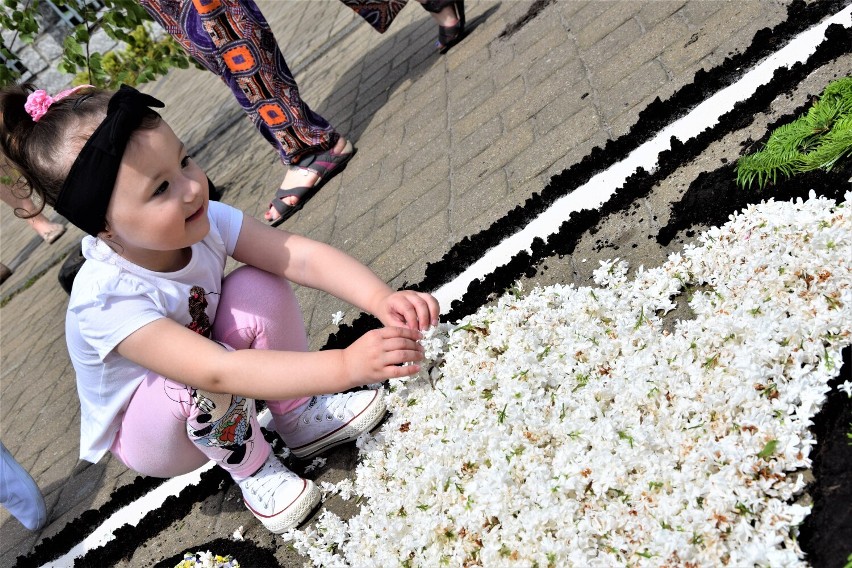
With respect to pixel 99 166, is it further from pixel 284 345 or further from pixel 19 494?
pixel 19 494

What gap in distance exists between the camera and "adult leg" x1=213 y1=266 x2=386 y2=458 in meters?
2.53

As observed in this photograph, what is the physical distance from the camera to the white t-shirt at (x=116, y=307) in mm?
2209

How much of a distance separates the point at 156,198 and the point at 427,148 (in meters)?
2.23

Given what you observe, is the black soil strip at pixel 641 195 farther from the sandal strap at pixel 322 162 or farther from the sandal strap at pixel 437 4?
the sandal strap at pixel 437 4

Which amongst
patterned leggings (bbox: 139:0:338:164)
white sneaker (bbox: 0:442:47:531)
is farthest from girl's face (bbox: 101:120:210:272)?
patterned leggings (bbox: 139:0:338:164)

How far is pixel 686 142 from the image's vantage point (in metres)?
2.76

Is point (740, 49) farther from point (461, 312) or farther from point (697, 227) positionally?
point (461, 312)

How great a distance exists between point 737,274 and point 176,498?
2.15 meters

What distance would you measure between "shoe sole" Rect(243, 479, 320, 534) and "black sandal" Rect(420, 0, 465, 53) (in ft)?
11.7

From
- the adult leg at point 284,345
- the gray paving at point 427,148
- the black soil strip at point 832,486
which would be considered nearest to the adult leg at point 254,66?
the gray paving at point 427,148

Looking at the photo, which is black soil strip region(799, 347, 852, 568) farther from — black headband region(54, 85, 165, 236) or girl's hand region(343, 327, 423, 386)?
black headband region(54, 85, 165, 236)

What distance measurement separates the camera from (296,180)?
4605 millimetres

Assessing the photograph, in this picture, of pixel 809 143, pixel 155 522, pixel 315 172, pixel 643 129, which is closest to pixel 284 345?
pixel 155 522

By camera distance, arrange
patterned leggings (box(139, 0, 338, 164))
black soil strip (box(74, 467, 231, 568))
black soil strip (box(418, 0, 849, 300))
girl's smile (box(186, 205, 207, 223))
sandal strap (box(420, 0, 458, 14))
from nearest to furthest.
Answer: girl's smile (box(186, 205, 207, 223))
black soil strip (box(74, 467, 231, 568))
black soil strip (box(418, 0, 849, 300))
patterned leggings (box(139, 0, 338, 164))
sandal strap (box(420, 0, 458, 14))
